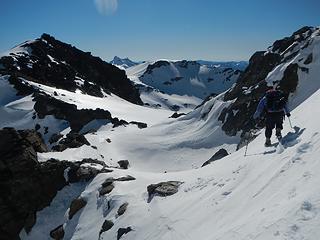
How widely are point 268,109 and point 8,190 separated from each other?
18.7m

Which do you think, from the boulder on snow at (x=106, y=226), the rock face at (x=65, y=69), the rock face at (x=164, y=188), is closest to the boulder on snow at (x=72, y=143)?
the boulder on snow at (x=106, y=226)

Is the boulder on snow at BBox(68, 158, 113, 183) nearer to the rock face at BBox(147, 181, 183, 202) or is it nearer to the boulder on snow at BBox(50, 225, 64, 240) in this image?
the boulder on snow at BBox(50, 225, 64, 240)

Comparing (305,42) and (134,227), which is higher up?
(305,42)

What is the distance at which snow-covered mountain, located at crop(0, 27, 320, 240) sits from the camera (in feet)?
40.8

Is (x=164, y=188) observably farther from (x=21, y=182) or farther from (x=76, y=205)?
(x=21, y=182)

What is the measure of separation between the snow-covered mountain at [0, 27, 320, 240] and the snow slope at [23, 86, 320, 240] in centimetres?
5

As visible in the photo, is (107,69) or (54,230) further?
(107,69)

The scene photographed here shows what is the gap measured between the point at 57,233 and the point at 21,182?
5.34 meters

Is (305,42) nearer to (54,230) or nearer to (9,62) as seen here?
(54,230)

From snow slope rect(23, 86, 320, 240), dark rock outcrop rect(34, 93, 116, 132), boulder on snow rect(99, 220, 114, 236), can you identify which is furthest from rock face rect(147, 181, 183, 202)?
dark rock outcrop rect(34, 93, 116, 132)

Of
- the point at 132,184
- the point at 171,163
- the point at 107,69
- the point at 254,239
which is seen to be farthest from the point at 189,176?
the point at 107,69

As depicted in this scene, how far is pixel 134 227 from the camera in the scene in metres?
18.8

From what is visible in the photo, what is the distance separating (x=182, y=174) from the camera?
24578 mm

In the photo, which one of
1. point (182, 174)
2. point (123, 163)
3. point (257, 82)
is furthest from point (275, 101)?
point (257, 82)
